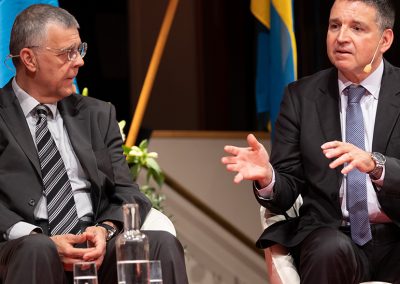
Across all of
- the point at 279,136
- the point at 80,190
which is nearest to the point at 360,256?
the point at 279,136

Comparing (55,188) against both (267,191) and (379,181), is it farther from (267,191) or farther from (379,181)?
(379,181)

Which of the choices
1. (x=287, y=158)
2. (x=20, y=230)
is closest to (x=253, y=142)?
(x=287, y=158)

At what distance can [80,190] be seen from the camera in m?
3.20

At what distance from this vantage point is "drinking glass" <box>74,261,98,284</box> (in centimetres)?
231

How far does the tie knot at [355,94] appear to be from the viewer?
328cm

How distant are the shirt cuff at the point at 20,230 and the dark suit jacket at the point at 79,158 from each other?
15mm

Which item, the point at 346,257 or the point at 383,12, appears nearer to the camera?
the point at 346,257

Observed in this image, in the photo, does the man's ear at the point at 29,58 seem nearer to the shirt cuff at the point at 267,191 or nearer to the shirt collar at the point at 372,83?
the shirt cuff at the point at 267,191

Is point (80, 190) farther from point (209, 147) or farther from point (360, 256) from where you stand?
point (209, 147)

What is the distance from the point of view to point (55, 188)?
10.2 feet

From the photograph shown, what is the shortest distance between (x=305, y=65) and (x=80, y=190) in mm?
2604

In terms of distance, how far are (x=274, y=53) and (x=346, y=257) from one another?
6.99 ft

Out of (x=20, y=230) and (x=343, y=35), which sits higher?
(x=343, y=35)

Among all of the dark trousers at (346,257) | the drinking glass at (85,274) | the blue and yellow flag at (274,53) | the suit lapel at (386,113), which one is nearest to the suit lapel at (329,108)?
the suit lapel at (386,113)
